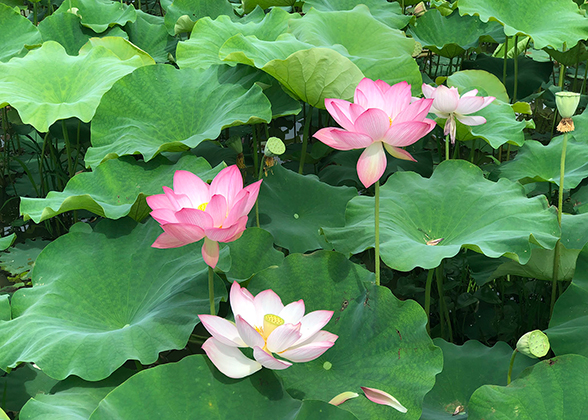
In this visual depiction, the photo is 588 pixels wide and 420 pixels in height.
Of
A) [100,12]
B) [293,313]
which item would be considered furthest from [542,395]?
[100,12]

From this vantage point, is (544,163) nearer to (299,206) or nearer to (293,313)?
(299,206)

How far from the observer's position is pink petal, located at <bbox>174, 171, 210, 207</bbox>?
921 millimetres

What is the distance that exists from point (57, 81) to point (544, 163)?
161 centimetres

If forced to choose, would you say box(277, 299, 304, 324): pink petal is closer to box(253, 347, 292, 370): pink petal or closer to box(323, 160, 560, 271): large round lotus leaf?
box(253, 347, 292, 370): pink petal

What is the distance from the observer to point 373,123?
2.95 feet

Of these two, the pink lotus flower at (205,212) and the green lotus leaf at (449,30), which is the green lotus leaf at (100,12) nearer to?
the green lotus leaf at (449,30)

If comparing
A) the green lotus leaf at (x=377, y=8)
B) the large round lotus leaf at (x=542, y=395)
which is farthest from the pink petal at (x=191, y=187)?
the green lotus leaf at (x=377, y=8)

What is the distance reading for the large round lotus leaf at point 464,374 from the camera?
3.52ft

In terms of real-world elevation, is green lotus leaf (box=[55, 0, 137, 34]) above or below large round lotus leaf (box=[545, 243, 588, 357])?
above

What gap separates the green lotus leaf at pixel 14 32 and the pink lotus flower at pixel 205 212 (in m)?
1.62

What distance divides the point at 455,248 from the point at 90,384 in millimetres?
763

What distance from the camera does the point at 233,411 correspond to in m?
0.84

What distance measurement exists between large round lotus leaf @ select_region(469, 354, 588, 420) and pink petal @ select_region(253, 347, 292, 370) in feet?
1.16

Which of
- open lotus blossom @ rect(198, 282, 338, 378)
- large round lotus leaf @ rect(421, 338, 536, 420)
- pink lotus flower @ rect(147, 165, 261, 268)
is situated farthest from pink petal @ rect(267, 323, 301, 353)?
large round lotus leaf @ rect(421, 338, 536, 420)
